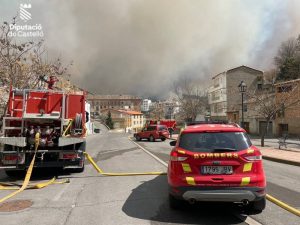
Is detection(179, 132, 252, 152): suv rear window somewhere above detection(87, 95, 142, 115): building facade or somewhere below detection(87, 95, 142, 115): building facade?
below

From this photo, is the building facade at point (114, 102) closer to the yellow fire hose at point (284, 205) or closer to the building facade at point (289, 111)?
the building facade at point (289, 111)

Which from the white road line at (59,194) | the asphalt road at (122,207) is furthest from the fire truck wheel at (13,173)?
the white road line at (59,194)

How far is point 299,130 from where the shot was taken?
136 ft

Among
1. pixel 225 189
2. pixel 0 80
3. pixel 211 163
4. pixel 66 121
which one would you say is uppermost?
pixel 0 80

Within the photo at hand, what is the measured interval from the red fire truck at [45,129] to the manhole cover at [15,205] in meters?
3.05

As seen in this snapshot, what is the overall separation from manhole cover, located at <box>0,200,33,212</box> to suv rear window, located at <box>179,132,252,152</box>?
11.4 feet

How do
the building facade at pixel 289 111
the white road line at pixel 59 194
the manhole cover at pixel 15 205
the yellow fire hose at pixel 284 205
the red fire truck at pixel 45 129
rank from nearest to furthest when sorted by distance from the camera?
the yellow fire hose at pixel 284 205
the manhole cover at pixel 15 205
the white road line at pixel 59 194
the red fire truck at pixel 45 129
the building facade at pixel 289 111

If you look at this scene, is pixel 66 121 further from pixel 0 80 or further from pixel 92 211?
pixel 0 80

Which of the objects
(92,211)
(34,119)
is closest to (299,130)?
(34,119)

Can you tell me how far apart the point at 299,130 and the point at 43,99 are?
3585 centimetres

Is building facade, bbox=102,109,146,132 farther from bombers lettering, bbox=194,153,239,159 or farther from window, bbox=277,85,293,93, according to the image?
bombers lettering, bbox=194,153,239,159

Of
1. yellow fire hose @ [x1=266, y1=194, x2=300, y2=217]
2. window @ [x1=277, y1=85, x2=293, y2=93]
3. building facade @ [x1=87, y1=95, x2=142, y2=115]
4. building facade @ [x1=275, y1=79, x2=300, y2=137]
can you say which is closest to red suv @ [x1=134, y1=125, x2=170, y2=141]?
building facade @ [x1=275, y1=79, x2=300, y2=137]

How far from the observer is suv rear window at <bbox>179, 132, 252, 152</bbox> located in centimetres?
648

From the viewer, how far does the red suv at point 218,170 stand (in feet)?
20.1
